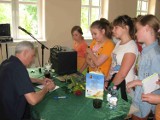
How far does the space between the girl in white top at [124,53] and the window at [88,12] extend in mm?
3860

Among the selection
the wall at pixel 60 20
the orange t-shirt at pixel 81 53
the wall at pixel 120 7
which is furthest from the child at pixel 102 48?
the wall at pixel 120 7

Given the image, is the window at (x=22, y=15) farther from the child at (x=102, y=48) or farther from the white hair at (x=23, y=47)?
the white hair at (x=23, y=47)

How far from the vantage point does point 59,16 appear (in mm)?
5176

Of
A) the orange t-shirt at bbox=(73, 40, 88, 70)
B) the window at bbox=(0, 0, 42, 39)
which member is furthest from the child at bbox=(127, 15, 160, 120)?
the window at bbox=(0, 0, 42, 39)

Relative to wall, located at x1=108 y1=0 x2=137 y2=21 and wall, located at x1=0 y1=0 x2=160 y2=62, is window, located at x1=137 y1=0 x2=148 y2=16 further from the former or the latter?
wall, located at x1=0 y1=0 x2=160 y2=62

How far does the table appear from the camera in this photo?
1.51 metres

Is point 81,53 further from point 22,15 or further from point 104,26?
point 22,15

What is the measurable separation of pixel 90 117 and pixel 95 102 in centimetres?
18

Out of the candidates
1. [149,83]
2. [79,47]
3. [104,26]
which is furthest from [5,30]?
[149,83]

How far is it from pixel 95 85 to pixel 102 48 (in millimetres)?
706

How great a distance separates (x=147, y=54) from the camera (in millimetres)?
1770

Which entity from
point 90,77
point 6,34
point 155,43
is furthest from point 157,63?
point 6,34

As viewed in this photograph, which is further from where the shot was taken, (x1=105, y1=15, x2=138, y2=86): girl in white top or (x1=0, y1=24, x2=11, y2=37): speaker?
(x1=0, y1=24, x2=11, y2=37): speaker

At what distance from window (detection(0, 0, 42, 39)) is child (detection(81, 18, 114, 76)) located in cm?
305
